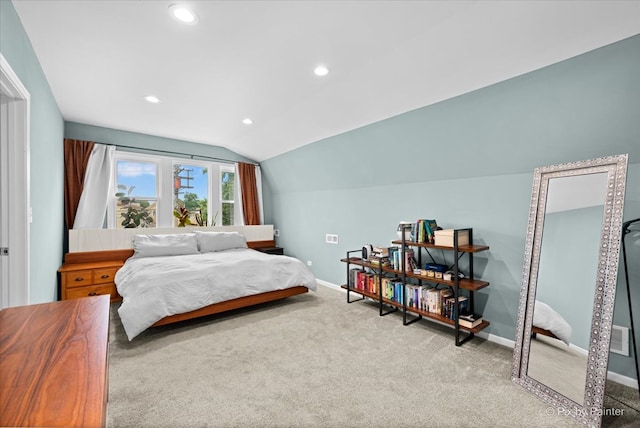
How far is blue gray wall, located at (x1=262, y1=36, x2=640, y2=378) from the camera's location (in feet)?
6.20

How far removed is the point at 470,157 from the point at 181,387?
2.95 m

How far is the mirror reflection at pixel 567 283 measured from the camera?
1.74 m

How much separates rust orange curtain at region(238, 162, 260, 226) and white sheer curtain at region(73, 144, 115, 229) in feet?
6.49

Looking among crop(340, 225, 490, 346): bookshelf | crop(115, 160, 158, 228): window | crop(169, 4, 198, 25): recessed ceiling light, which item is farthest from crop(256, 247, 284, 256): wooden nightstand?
crop(169, 4, 198, 25): recessed ceiling light

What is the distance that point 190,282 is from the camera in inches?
116

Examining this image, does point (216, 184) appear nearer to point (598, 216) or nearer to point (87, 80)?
point (87, 80)

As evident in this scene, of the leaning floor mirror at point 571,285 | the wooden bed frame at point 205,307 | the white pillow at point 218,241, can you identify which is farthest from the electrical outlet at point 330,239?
the leaning floor mirror at point 571,285

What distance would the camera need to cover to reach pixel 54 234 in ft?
10.5

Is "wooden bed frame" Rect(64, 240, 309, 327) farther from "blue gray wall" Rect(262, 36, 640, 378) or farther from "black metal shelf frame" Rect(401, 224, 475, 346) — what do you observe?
"black metal shelf frame" Rect(401, 224, 475, 346)

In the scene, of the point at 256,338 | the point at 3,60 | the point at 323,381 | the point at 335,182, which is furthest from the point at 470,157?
the point at 3,60

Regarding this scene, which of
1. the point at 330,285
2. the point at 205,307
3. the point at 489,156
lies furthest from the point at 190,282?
the point at 489,156

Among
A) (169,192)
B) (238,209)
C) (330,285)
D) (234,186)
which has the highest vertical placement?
(234,186)

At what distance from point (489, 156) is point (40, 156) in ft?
12.5

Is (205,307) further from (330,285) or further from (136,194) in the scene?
(136,194)
